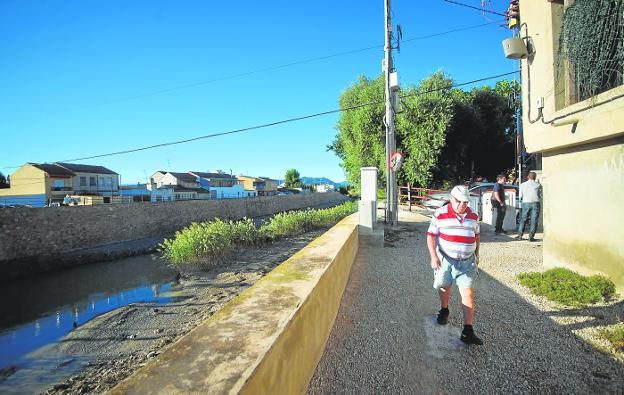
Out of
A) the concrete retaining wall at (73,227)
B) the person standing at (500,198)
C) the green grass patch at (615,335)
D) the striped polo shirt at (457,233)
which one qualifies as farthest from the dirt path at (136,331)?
the concrete retaining wall at (73,227)

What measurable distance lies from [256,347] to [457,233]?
7.75 feet

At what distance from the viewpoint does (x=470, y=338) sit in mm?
3242

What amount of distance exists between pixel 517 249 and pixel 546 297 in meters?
3.57

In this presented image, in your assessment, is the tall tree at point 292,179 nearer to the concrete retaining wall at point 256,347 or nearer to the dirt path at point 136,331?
the dirt path at point 136,331

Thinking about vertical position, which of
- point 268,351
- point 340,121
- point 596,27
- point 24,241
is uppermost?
point 340,121

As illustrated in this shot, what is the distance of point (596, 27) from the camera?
13.9ft

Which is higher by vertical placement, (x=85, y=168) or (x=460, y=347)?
(x=85, y=168)

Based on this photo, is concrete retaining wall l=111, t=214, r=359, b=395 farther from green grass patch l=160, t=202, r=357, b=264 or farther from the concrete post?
green grass patch l=160, t=202, r=357, b=264

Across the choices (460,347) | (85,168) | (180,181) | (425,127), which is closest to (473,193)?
(425,127)

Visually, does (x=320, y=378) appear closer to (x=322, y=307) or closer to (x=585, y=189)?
(x=322, y=307)

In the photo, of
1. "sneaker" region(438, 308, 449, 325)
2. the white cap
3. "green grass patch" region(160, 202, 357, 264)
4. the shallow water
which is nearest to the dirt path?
the shallow water

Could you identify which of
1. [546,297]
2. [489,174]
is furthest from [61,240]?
[489,174]

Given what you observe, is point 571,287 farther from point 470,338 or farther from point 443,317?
point 470,338

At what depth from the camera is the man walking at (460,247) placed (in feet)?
10.8
